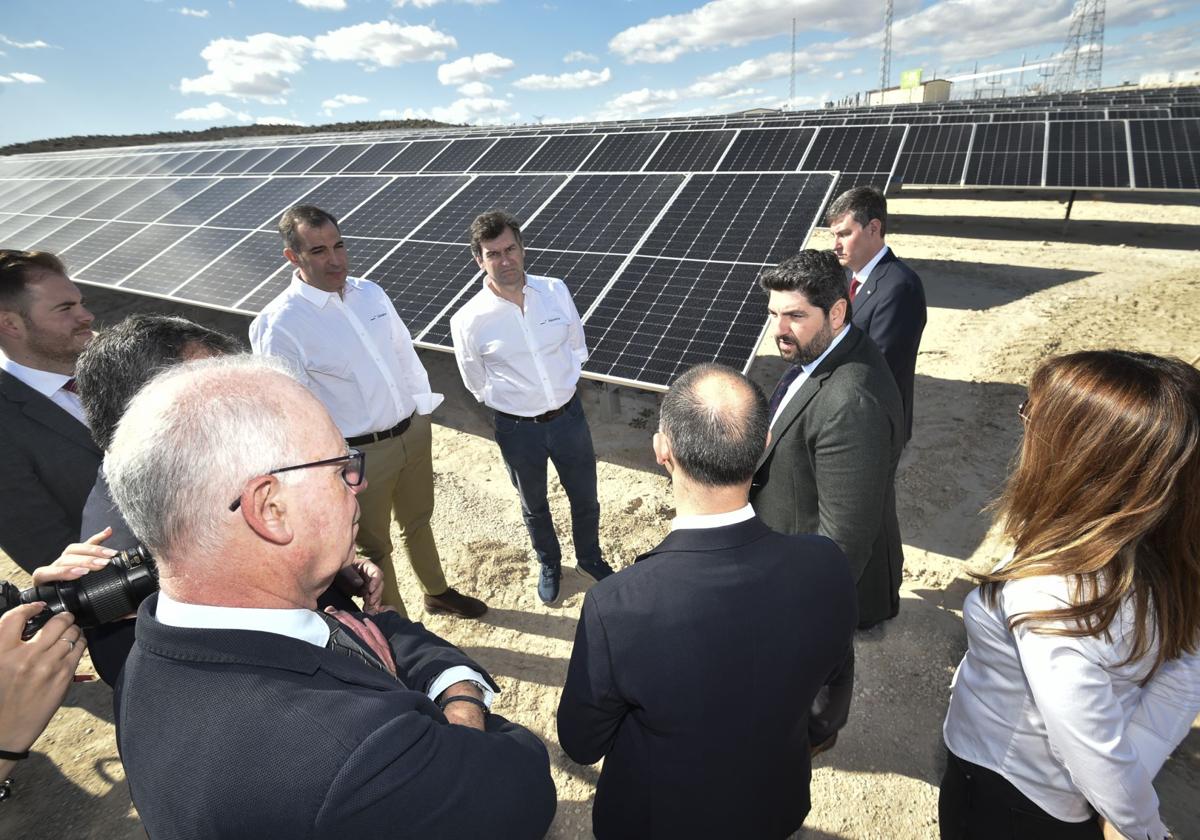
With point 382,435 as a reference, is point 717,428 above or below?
above

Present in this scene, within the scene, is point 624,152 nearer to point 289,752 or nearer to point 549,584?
point 549,584

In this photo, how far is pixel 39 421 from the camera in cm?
284

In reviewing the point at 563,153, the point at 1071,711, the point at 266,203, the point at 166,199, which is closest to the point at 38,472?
the point at 1071,711

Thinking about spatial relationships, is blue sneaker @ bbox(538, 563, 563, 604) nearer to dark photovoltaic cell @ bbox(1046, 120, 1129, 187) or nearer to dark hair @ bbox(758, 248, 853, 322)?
dark hair @ bbox(758, 248, 853, 322)

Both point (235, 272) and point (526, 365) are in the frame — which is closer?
point (526, 365)

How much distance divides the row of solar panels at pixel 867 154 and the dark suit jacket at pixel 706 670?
9.83 metres

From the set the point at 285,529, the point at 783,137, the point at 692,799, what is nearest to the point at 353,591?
the point at 285,529

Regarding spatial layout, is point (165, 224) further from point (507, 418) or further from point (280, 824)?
point (280, 824)

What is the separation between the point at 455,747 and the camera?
3.91 feet

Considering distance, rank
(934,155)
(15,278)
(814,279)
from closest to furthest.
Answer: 1. (814,279)
2. (15,278)
3. (934,155)

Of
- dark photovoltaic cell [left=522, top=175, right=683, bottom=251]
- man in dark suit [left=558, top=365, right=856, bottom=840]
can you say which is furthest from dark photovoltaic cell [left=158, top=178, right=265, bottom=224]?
man in dark suit [left=558, top=365, right=856, bottom=840]

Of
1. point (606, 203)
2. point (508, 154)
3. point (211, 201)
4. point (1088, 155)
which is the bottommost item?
point (1088, 155)

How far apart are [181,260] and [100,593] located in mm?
10251

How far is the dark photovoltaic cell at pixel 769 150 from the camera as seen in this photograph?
34.7 feet
